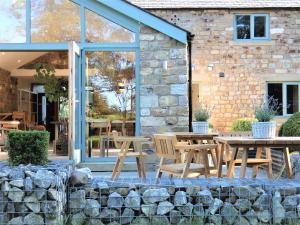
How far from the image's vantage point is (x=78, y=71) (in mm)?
9492

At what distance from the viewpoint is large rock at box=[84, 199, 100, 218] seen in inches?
196

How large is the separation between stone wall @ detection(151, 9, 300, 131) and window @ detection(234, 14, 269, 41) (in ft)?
0.74

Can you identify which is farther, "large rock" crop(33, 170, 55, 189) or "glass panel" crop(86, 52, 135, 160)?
"glass panel" crop(86, 52, 135, 160)

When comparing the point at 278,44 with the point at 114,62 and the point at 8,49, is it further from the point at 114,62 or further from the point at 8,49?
the point at 8,49

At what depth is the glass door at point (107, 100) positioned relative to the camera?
31.3ft

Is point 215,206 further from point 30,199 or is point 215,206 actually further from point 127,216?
point 30,199

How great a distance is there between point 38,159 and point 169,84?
14.6 feet

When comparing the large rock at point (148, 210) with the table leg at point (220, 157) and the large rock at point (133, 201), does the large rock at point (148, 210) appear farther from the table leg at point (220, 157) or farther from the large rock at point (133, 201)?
the table leg at point (220, 157)

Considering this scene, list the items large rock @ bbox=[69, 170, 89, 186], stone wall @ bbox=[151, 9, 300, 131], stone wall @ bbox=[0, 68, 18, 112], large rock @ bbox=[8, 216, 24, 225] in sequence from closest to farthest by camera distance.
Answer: large rock @ bbox=[8, 216, 24, 225], large rock @ bbox=[69, 170, 89, 186], stone wall @ bbox=[0, 68, 18, 112], stone wall @ bbox=[151, 9, 300, 131]

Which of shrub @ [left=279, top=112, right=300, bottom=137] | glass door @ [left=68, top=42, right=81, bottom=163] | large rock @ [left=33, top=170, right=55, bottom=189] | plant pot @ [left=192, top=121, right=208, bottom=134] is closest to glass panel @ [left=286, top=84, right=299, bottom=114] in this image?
shrub @ [left=279, top=112, right=300, bottom=137]

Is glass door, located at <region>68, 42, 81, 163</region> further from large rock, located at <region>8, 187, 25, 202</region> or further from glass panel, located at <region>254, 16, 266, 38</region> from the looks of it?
glass panel, located at <region>254, 16, 266, 38</region>

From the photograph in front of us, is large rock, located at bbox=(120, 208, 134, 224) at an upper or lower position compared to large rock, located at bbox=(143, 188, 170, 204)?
lower

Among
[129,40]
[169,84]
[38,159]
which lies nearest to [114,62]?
[129,40]

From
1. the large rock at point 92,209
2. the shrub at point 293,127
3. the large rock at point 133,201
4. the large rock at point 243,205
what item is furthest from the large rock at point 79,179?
the shrub at point 293,127
